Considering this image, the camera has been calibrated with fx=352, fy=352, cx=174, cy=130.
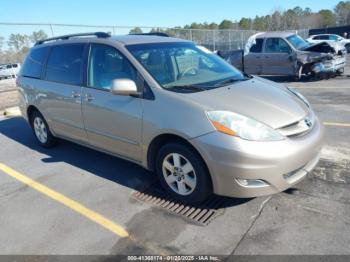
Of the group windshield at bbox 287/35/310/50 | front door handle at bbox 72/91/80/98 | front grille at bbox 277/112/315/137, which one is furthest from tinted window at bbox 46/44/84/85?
windshield at bbox 287/35/310/50

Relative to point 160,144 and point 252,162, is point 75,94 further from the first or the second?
point 252,162

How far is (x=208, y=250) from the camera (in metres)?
3.01

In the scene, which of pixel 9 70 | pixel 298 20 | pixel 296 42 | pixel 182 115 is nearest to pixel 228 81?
pixel 182 115

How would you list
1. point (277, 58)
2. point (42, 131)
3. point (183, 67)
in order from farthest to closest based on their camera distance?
1. point (277, 58)
2. point (42, 131)
3. point (183, 67)

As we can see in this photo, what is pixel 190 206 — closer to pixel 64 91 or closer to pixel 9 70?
pixel 64 91

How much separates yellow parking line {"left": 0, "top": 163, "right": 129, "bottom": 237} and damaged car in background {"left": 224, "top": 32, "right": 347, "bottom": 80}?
32.8 feet

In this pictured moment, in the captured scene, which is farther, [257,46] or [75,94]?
[257,46]

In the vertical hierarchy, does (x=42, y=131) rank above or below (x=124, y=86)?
below

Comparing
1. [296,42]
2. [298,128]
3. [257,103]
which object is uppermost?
[296,42]

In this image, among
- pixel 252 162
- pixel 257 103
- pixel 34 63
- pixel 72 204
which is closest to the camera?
pixel 252 162

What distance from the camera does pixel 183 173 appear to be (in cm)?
365

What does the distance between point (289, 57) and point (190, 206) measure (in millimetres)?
10031

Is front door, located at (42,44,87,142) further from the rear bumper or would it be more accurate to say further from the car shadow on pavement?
the rear bumper

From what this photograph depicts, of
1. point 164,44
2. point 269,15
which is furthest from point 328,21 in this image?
point 164,44
